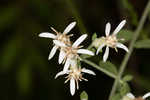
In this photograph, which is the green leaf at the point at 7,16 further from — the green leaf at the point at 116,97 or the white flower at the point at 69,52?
the green leaf at the point at 116,97

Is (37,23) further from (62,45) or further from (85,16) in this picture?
(62,45)

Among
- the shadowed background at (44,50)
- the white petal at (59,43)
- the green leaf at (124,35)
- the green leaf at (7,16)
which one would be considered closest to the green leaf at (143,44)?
the green leaf at (124,35)

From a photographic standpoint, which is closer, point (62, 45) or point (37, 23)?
point (62, 45)

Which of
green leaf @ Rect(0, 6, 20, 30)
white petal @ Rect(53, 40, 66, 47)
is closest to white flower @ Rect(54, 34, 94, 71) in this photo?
white petal @ Rect(53, 40, 66, 47)

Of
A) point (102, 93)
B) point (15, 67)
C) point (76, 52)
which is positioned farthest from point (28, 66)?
point (76, 52)

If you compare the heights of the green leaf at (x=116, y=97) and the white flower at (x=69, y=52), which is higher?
the white flower at (x=69, y=52)

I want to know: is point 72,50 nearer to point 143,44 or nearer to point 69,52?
point 69,52

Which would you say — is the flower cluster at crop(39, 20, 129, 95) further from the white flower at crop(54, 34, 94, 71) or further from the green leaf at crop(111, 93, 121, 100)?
the green leaf at crop(111, 93, 121, 100)

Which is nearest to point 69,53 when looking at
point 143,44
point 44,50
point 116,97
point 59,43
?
point 59,43
